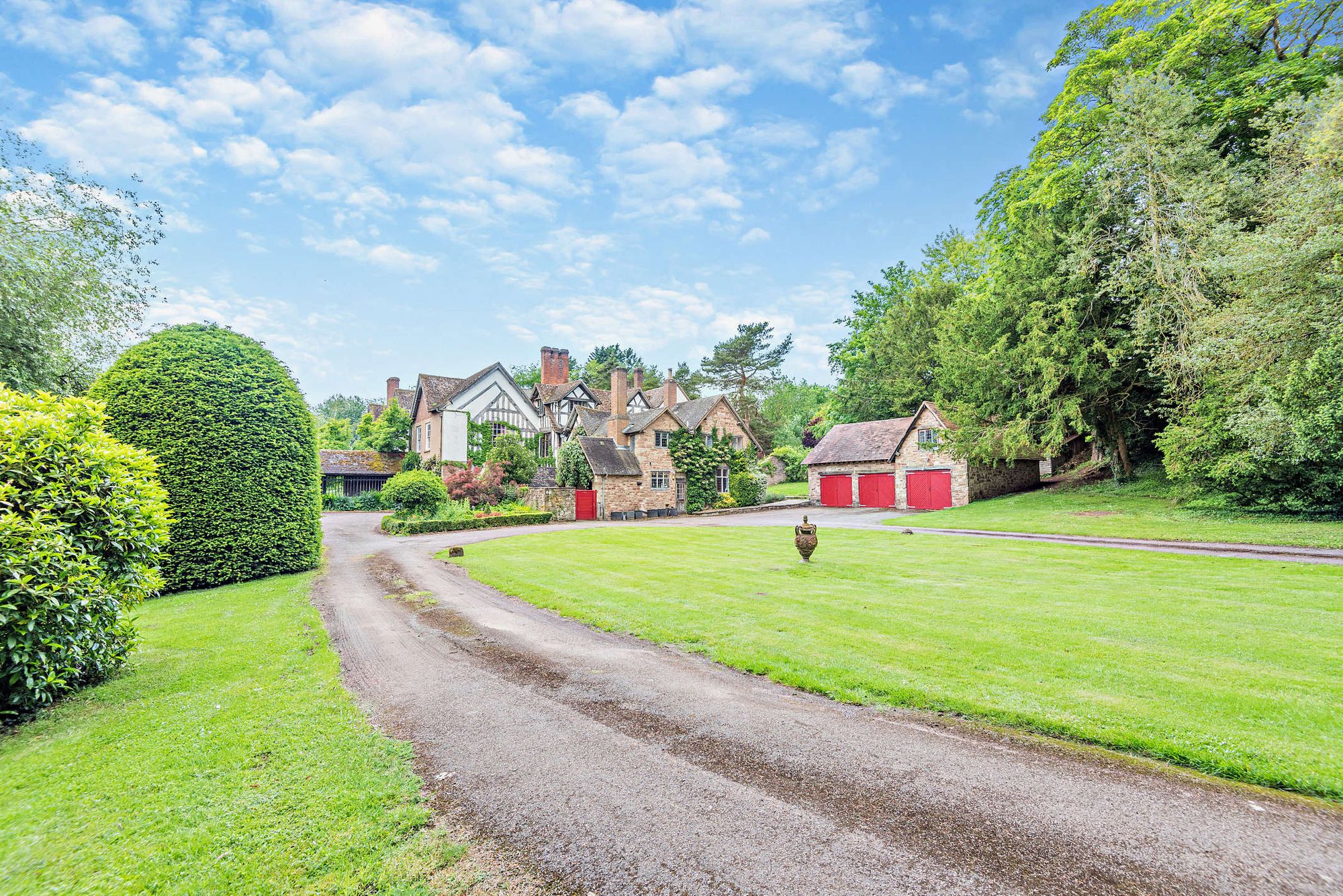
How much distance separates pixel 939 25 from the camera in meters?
15.7

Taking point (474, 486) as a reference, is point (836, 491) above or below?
below

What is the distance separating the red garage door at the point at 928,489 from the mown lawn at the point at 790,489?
1130 cm

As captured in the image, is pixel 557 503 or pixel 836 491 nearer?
pixel 557 503

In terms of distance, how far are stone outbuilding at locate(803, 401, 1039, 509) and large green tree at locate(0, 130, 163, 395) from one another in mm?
34028

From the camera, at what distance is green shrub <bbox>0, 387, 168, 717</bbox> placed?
4863mm

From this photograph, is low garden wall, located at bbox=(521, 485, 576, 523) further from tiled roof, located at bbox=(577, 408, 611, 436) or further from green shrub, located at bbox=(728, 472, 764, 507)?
green shrub, located at bbox=(728, 472, 764, 507)

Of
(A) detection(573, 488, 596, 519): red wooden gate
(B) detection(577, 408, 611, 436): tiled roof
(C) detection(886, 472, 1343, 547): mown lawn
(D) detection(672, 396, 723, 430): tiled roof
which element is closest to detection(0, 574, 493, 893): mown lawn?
(C) detection(886, 472, 1343, 547): mown lawn

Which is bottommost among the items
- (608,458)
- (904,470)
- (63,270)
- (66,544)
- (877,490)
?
(877,490)

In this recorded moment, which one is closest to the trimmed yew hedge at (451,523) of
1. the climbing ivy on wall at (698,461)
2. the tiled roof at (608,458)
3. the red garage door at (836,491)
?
the tiled roof at (608,458)

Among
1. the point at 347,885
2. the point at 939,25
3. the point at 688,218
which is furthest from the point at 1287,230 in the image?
the point at 347,885

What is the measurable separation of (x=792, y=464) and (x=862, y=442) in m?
15.9

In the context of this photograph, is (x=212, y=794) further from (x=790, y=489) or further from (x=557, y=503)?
(x=790, y=489)

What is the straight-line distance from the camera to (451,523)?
25297 mm

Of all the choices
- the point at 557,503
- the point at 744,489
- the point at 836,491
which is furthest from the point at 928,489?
the point at 557,503
